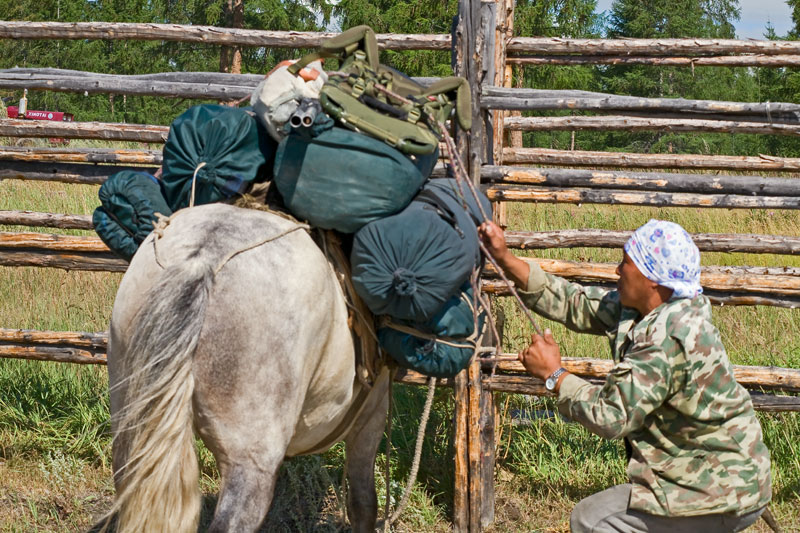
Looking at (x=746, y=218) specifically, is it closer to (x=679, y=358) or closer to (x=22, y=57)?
(x=679, y=358)

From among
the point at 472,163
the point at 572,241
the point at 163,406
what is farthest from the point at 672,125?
the point at 163,406

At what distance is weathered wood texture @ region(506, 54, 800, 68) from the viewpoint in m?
5.45

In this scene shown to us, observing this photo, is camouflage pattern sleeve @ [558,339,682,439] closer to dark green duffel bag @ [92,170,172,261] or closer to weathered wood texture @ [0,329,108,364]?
dark green duffel bag @ [92,170,172,261]

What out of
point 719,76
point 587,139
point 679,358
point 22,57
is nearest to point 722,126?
point 679,358

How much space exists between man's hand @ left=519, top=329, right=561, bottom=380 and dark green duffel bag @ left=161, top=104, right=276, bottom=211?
1.18 metres

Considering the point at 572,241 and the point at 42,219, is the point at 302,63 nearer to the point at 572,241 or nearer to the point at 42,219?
the point at 572,241

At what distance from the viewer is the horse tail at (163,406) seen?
242cm

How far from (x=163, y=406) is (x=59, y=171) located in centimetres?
320

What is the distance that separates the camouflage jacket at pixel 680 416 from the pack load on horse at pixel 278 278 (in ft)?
2.02

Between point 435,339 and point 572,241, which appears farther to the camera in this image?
point 572,241

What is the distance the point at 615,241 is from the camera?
16.1 ft

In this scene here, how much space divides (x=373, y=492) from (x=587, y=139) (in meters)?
28.2

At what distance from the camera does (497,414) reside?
16.2 ft

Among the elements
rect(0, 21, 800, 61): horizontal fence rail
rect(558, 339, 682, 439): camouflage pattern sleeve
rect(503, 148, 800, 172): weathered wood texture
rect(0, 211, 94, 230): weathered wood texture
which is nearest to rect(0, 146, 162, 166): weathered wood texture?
rect(0, 211, 94, 230): weathered wood texture
